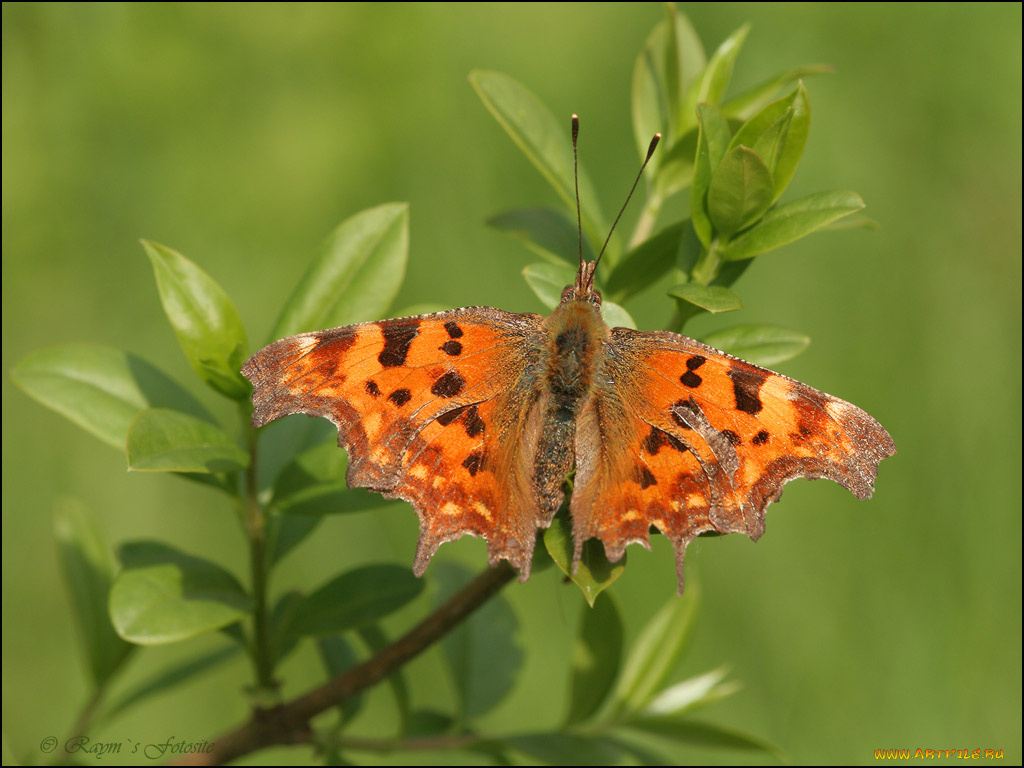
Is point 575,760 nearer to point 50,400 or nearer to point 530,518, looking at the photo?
point 530,518

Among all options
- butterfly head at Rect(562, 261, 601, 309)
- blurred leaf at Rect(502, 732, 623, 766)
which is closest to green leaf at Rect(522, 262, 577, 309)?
butterfly head at Rect(562, 261, 601, 309)

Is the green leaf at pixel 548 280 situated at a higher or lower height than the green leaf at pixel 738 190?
lower

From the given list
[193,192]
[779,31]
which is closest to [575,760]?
[193,192]

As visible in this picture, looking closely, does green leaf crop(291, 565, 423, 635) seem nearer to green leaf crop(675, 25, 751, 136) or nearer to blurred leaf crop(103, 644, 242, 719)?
blurred leaf crop(103, 644, 242, 719)

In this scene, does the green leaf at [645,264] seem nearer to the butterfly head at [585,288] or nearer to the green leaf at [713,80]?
the butterfly head at [585,288]

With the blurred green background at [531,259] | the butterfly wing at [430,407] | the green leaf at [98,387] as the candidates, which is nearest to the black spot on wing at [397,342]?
the butterfly wing at [430,407]

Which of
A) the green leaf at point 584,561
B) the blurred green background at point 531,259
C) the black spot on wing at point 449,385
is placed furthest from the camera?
the blurred green background at point 531,259
